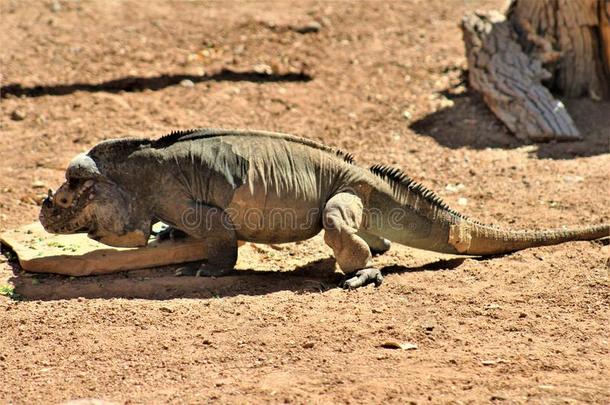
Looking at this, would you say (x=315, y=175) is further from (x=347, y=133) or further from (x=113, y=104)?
(x=113, y=104)

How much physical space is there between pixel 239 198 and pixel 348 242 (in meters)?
1.05

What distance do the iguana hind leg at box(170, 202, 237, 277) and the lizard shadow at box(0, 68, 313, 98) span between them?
17.8 feet

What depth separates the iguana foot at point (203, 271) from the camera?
8438mm

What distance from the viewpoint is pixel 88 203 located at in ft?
27.3

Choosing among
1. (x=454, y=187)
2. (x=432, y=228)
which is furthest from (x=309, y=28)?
(x=432, y=228)

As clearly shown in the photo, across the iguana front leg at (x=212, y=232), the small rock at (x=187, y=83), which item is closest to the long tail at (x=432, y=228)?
the iguana front leg at (x=212, y=232)

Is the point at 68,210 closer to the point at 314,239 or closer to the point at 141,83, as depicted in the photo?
the point at 314,239

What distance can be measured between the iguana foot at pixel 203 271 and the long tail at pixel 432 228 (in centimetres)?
145

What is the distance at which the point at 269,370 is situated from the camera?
21.4ft

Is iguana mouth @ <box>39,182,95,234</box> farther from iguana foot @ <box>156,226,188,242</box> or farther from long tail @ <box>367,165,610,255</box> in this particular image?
long tail @ <box>367,165,610,255</box>

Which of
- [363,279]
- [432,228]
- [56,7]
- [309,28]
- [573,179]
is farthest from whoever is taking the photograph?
[56,7]

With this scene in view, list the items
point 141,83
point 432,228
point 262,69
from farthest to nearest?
point 262,69 → point 141,83 → point 432,228

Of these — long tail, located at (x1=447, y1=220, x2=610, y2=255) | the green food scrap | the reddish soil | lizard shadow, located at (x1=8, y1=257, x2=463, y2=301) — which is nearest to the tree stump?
the reddish soil

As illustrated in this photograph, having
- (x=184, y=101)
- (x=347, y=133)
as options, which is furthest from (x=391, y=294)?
(x=184, y=101)
